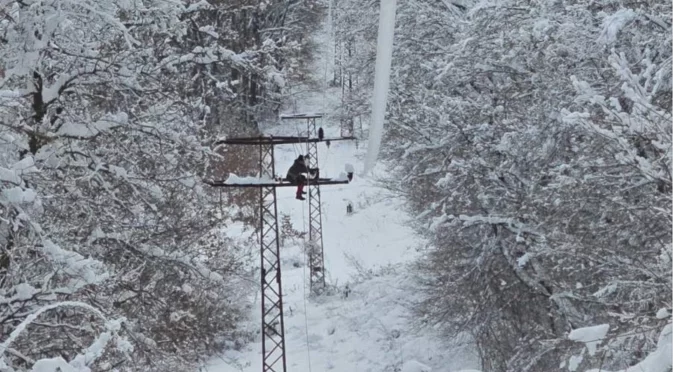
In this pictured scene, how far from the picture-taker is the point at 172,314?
7.93m

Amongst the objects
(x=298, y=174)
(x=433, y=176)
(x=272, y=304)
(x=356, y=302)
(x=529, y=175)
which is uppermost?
(x=529, y=175)

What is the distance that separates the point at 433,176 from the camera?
36.0 ft

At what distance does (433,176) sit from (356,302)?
17.7ft

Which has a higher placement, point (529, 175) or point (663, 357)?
point (663, 357)

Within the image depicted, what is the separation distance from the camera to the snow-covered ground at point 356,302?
12.8 m

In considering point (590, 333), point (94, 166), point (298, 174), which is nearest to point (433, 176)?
point (298, 174)

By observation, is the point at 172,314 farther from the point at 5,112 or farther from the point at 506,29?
A: the point at 506,29

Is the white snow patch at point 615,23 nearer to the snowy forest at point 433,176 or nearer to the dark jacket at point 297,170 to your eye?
the snowy forest at point 433,176

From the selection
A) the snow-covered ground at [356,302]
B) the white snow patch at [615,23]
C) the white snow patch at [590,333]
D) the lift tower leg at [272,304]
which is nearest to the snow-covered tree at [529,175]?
the white snow patch at [615,23]

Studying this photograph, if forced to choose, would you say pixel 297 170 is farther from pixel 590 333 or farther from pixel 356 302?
pixel 356 302

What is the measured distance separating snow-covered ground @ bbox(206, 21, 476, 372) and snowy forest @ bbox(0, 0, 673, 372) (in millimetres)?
889

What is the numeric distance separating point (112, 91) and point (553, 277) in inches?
195

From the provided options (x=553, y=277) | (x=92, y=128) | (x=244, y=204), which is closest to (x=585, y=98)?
(x=553, y=277)

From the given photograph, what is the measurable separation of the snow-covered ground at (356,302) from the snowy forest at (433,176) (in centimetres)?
89
